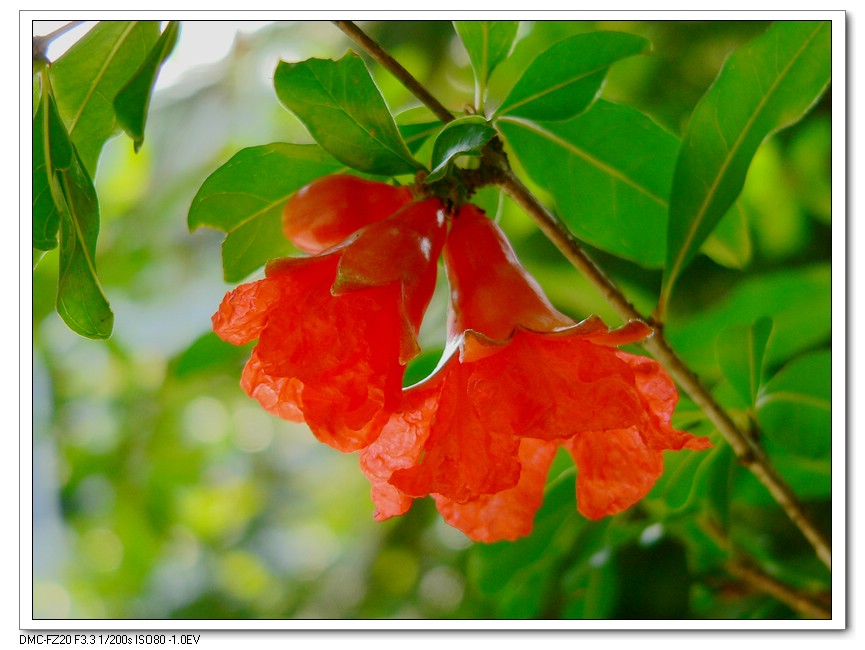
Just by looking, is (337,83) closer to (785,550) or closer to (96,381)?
(785,550)

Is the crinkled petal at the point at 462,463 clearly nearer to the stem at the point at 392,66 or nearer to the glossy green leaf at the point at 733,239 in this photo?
the stem at the point at 392,66

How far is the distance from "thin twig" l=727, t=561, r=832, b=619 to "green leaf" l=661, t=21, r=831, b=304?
0.46m

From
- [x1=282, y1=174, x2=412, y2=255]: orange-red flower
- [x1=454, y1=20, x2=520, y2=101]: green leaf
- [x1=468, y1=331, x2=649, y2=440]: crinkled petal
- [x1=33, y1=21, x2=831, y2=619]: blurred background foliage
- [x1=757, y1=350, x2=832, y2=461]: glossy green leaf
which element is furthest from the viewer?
[x1=33, y1=21, x2=831, y2=619]: blurred background foliage

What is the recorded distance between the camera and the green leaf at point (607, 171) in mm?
761

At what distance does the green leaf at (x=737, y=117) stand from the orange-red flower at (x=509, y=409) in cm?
17

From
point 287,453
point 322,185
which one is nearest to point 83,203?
point 322,185

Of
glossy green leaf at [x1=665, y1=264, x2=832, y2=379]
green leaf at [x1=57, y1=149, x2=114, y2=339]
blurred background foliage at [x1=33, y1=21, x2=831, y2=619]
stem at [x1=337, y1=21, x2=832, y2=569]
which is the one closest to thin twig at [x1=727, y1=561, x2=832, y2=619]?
blurred background foliage at [x1=33, y1=21, x2=831, y2=619]

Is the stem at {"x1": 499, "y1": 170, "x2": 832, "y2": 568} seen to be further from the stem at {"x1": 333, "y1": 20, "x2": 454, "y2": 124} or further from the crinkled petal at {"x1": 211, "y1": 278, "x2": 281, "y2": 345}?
the crinkled petal at {"x1": 211, "y1": 278, "x2": 281, "y2": 345}

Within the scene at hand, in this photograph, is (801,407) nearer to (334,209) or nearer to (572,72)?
(572,72)

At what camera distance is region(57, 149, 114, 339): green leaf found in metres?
0.64

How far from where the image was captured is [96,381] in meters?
1.79

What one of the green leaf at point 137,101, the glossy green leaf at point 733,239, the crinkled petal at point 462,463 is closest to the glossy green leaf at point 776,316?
the glossy green leaf at point 733,239

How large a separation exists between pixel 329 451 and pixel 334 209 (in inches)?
52.4

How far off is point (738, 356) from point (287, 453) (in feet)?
4.46
